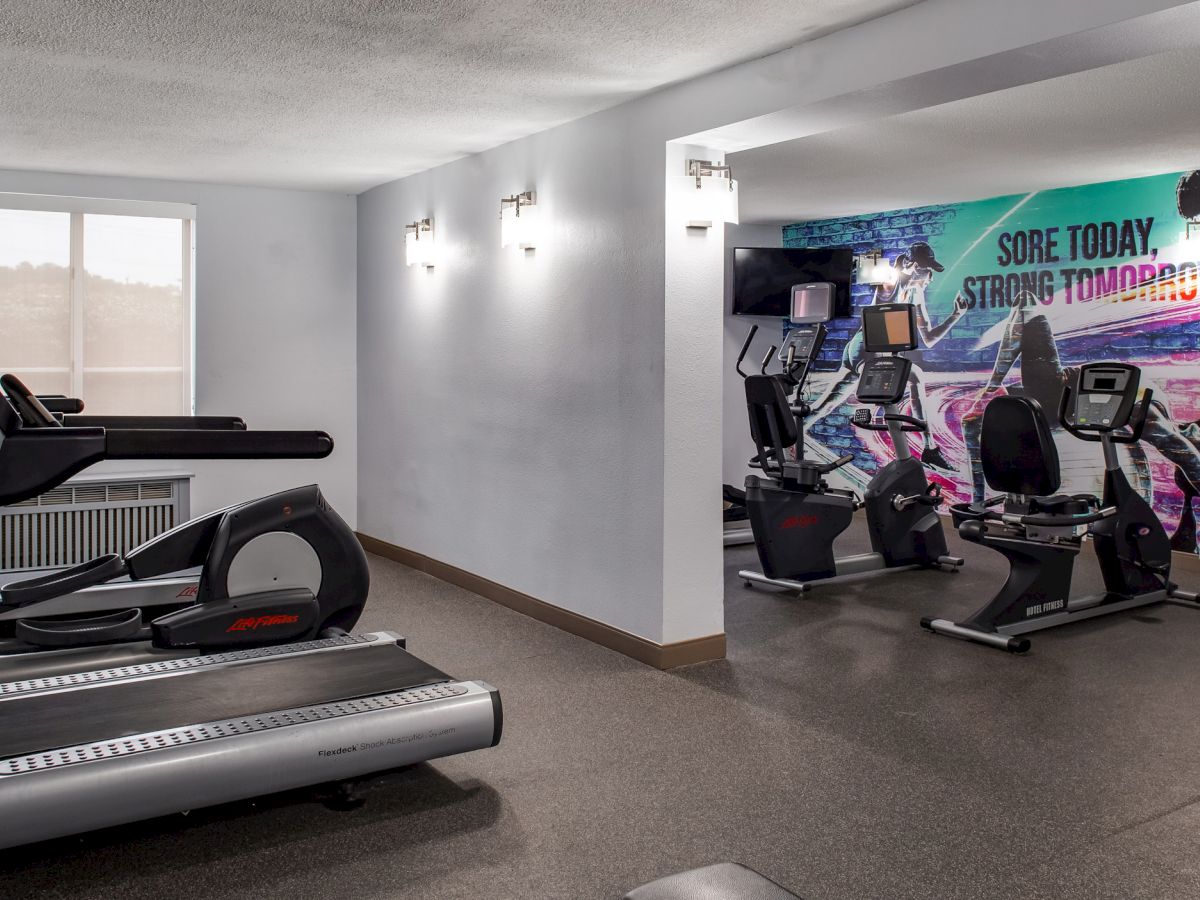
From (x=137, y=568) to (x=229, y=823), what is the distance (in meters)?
0.98

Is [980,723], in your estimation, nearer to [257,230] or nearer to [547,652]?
[547,652]

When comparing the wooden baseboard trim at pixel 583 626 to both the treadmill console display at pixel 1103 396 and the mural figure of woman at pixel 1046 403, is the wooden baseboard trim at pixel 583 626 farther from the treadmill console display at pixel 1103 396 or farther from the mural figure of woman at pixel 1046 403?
the mural figure of woman at pixel 1046 403

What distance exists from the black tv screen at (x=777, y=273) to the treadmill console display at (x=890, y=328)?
215cm

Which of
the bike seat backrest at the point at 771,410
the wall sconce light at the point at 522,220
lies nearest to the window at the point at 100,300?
the wall sconce light at the point at 522,220

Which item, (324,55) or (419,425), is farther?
(419,425)

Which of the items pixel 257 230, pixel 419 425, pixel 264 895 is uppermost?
pixel 257 230

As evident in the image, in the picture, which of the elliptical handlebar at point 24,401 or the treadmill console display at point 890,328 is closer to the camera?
the elliptical handlebar at point 24,401

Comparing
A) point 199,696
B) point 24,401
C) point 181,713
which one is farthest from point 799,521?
point 24,401

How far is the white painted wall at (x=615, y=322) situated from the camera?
308cm

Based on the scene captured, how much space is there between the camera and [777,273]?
800cm

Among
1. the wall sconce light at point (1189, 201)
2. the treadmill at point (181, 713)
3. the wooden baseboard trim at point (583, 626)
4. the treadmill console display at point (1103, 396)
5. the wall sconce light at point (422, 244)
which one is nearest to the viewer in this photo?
the treadmill at point (181, 713)

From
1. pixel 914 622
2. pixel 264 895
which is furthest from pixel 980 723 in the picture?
pixel 264 895

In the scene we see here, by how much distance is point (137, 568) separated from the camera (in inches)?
129

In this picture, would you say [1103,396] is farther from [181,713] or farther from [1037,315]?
[181,713]
